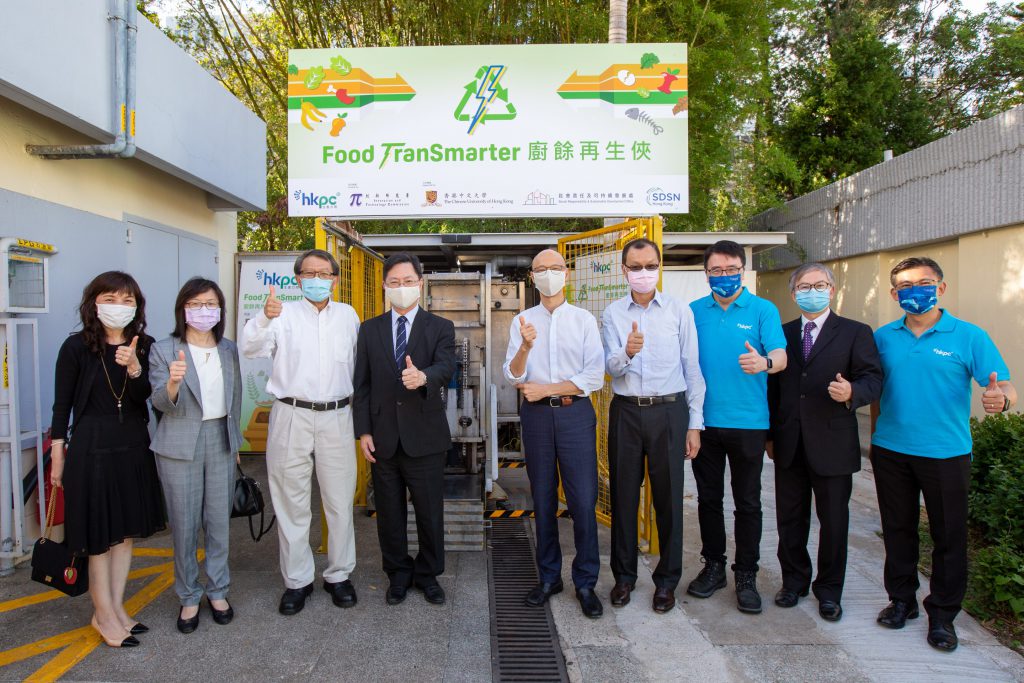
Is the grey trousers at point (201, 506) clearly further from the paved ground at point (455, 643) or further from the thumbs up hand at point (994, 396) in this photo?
the thumbs up hand at point (994, 396)

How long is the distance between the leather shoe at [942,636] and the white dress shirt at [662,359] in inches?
57.9

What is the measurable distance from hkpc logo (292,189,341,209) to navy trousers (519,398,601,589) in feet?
6.92

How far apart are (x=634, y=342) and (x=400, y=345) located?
1296 mm

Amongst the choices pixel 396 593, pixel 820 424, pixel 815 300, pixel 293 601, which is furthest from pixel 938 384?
pixel 293 601

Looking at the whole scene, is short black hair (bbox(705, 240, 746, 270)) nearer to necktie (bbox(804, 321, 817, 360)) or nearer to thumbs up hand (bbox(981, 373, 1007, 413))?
necktie (bbox(804, 321, 817, 360))

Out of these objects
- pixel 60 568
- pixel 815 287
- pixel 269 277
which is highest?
pixel 269 277

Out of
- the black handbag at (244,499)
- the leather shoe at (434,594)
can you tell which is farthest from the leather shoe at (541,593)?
the black handbag at (244,499)

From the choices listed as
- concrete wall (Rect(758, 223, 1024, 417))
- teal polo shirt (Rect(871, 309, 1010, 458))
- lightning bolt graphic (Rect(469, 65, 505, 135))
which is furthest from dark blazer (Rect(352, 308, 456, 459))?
concrete wall (Rect(758, 223, 1024, 417))

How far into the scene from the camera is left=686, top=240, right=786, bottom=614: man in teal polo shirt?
137 inches

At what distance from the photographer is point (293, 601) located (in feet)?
11.7

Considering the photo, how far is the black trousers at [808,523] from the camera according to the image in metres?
3.41

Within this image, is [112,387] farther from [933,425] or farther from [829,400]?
[933,425]

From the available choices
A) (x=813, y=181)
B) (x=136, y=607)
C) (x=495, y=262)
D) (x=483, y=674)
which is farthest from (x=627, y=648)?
(x=813, y=181)

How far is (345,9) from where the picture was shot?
35.6ft
